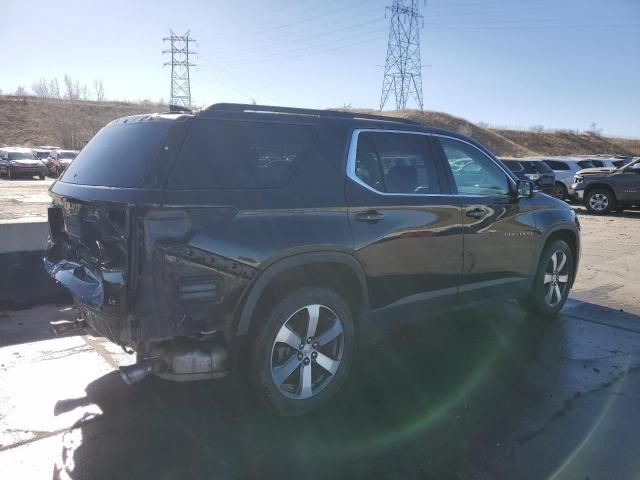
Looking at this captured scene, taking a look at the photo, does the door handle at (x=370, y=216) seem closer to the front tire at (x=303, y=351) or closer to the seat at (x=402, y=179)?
the seat at (x=402, y=179)

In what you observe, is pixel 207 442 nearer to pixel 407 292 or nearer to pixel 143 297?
pixel 143 297

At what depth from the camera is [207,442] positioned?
3221 millimetres

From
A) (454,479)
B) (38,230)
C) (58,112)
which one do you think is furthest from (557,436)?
(58,112)

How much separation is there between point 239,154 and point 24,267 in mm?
3807

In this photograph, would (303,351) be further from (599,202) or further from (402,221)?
(599,202)

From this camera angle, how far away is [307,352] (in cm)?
347

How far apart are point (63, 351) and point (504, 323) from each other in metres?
4.33

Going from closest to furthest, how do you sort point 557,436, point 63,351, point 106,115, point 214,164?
point 214,164
point 557,436
point 63,351
point 106,115

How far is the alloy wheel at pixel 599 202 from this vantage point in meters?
16.7

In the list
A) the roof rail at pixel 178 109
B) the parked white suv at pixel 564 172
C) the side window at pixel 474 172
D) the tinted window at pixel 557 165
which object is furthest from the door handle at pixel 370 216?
the tinted window at pixel 557 165

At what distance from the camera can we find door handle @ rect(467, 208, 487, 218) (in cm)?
447

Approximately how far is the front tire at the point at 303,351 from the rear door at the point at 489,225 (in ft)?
4.62

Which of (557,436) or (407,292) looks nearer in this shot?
(557,436)

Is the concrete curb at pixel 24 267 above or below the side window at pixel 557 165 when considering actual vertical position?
below
